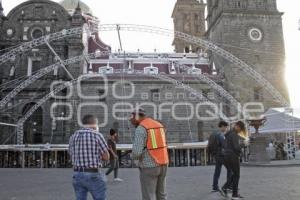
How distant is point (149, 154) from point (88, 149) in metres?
0.93

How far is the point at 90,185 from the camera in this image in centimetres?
542

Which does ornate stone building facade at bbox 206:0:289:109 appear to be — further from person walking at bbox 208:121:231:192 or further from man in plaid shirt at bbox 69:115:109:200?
man in plaid shirt at bbox 69:115:109:200

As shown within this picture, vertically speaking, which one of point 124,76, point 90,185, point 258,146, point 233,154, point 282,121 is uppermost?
point 124,76

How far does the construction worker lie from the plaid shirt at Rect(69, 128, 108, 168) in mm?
549

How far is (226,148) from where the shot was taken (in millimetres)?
8891

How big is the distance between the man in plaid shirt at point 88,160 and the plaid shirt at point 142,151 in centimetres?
47

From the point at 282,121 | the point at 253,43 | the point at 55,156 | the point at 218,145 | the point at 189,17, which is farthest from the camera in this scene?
the point at 189,17

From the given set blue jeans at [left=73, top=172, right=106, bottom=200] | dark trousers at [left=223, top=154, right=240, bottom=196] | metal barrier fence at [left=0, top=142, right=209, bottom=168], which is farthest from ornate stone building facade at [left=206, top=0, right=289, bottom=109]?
blue jeans at [left=73, top=172, right=106, bottom=200]

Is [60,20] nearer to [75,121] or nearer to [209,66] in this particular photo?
[75,121]

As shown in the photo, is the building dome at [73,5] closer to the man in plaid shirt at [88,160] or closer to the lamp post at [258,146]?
the lamp post at [258,146]

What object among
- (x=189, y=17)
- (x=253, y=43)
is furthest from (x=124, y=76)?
(x=189, y=17)

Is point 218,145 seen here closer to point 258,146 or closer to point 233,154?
point 233,154

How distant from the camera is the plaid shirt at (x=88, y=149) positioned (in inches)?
218

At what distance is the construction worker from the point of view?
5.84 m
